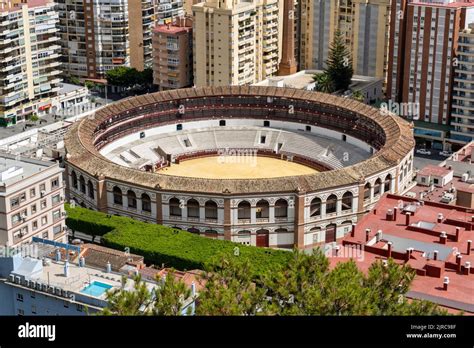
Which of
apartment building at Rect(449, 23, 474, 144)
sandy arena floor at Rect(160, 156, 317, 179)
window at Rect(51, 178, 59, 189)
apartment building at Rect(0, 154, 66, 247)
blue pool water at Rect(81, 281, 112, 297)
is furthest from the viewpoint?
apartment building at Rect(449, 23, 474, 144)

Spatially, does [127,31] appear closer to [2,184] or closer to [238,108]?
[238,108]

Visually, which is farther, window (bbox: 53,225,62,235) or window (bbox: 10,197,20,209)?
window (bbox: 53,225,62,235)

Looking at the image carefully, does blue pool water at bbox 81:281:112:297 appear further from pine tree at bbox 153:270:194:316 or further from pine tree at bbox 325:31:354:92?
pine tree at bbox 325:31:354:92

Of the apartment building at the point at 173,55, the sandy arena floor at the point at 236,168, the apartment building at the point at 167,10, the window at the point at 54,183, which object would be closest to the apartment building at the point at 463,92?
the sandy arena floor at the point at 236,168

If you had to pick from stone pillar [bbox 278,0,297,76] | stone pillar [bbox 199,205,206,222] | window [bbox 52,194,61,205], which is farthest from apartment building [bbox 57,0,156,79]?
window [bbox 52,194,61,205]
